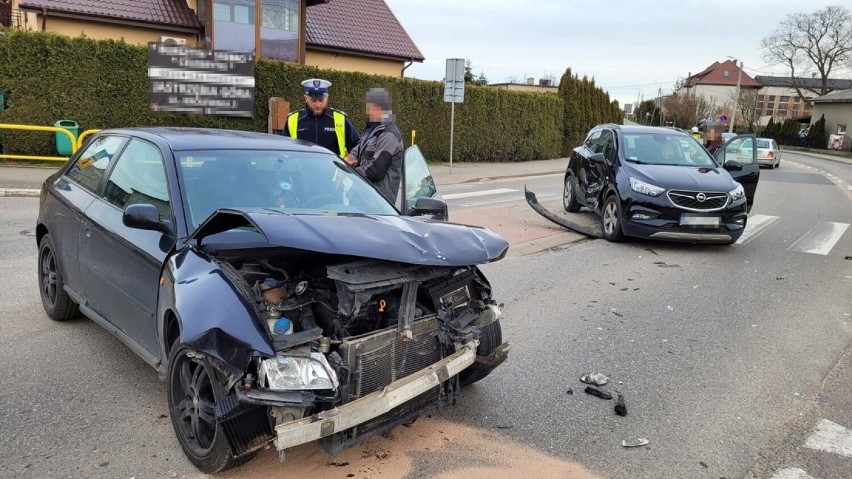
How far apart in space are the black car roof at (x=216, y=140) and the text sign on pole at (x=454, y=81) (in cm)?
1632

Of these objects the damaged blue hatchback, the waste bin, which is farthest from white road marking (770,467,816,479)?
the waste bin

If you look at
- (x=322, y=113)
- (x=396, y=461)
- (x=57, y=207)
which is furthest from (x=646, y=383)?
(x=57, y=207)

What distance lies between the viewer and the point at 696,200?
9000 millimetres

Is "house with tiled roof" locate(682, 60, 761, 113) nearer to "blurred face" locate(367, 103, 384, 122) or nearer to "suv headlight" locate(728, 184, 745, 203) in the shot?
"suv headlight" locate(728, 184, 745, 203)

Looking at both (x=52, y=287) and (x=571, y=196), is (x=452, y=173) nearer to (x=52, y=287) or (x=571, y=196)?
(x=571, y=196)

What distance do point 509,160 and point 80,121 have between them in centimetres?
1806

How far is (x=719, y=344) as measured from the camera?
537cm

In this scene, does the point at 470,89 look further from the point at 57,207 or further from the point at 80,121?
the point at 57,207

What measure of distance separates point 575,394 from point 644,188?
18.6 ft

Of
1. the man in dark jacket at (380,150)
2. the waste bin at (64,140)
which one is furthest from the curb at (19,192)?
the man in dark jacket at (380,150)

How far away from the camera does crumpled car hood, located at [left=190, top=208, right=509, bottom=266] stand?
9.62 feet

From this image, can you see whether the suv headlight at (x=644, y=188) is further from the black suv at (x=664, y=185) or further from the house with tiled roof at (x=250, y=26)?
the house with tiled roof at (x=250, y=26)

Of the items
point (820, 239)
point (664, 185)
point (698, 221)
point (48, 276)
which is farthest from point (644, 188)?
point (48, 276)

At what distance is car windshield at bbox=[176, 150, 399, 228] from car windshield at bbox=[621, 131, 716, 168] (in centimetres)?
678
